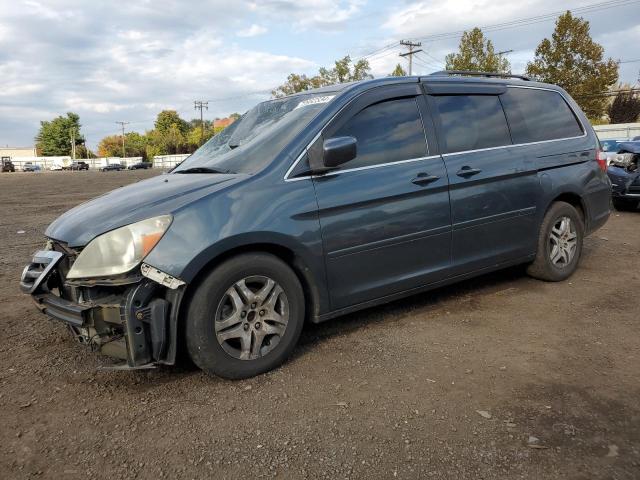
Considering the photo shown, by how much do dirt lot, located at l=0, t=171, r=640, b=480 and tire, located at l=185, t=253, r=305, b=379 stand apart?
0.15 m

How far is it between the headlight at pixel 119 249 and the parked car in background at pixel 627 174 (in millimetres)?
9843

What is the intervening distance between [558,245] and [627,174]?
260 inches

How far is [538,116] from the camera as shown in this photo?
194 inches

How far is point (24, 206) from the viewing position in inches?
619

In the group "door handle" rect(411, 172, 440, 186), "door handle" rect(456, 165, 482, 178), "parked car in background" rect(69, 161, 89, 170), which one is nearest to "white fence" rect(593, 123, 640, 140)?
"door handle" rect(456, 165, 482, 178)

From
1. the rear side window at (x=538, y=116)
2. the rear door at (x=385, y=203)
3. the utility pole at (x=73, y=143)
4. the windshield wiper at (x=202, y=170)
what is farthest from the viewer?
the utility pole at (x=73, y=143)

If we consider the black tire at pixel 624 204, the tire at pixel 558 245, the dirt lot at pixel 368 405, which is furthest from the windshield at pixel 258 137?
the black tire at pixel 624 204

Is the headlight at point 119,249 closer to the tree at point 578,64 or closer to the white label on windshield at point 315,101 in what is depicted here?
the white label on windshield at point 315,101

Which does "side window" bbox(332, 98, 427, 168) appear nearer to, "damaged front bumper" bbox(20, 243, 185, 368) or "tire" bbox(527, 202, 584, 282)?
"damaged front bumper" bbox(20, 243, 185, 368)

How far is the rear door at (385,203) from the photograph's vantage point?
3508mm

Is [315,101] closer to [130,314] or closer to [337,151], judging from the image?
[337,151]

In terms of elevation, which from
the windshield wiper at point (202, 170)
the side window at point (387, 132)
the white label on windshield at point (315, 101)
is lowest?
the windshield wiper at point (202, 170)

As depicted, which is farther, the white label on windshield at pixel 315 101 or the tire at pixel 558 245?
the tire at pixel 558 245

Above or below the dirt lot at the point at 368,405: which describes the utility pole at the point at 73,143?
above
